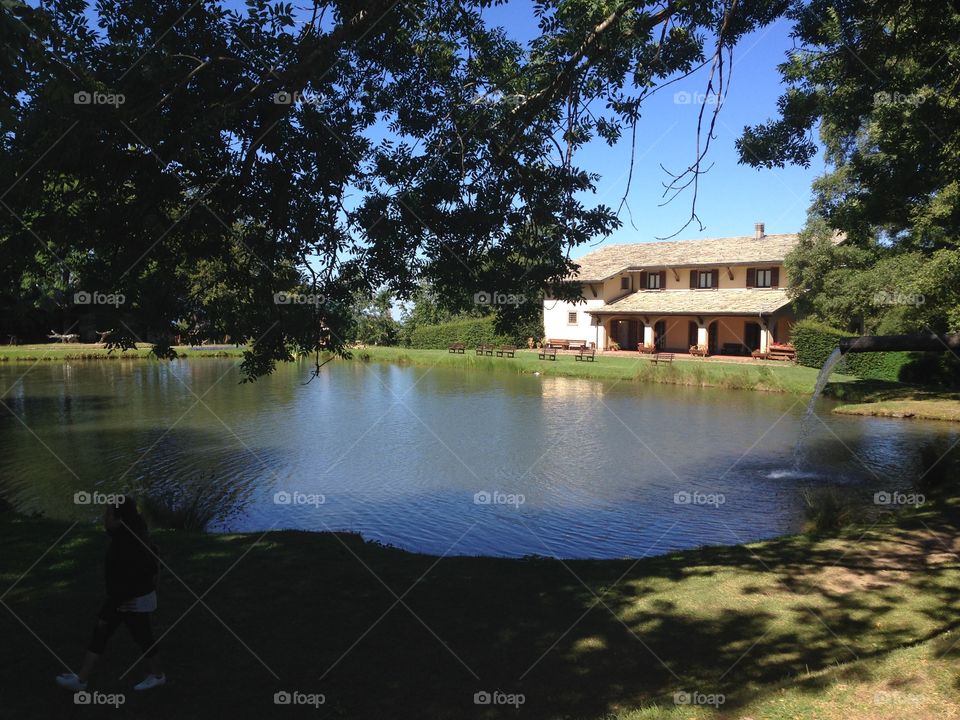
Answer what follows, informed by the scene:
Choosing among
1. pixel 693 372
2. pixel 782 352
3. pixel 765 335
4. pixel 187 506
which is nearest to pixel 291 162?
pixel 187 506

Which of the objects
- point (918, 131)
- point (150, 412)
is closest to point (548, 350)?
point (150, 412)

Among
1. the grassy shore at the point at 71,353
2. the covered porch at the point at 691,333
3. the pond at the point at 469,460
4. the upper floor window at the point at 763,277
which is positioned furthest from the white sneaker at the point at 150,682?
the upper floor window at the point at 763,277

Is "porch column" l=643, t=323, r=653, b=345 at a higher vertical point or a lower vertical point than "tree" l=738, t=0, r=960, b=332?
lower

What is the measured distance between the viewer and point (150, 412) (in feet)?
86.3

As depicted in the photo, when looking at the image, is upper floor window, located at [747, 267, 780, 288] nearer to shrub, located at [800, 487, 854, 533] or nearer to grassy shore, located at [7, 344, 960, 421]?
grassy shore, located at [7, 344, 960, 421]

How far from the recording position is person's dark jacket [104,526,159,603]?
5.45m

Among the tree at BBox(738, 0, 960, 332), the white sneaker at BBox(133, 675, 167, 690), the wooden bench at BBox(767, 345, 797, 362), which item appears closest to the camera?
the white sneaker at BBox(133, 675, 167, 690)

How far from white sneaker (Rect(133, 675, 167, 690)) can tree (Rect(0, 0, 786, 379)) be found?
381cm

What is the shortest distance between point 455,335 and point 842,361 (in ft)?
112

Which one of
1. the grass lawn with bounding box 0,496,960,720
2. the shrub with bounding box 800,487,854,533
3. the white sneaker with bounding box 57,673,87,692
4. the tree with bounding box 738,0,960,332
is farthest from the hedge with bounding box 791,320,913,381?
the white sneaker with bounding box 57,673,87,692

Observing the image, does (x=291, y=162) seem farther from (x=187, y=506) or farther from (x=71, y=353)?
(x=71, y=353)

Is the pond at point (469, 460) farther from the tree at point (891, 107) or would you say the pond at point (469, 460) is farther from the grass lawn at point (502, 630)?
the tree at point (891, 107)

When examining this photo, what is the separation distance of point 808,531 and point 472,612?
7398mm

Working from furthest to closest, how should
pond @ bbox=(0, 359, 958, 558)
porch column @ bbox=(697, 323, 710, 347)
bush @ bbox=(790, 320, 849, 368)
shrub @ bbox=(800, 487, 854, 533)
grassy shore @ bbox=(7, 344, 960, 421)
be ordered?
porch column @ bbox=(697, 323, 710, 347) → bush @ bbox=(790, 320, 849, 368) → grassy shore @ bbox=(7, 344, 960, 421) → pond @ bbox=(0, 359, 958, 558) → shrub @ bbox=(800, 487, 854, 533)
